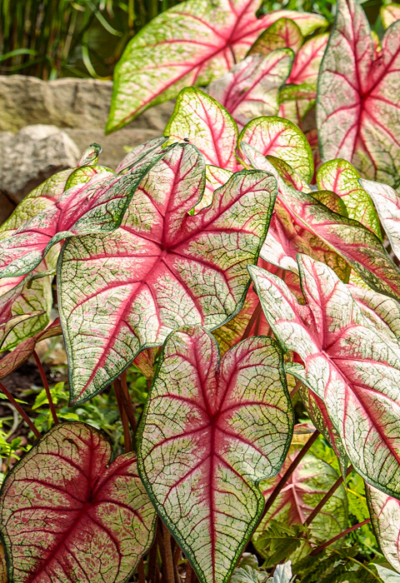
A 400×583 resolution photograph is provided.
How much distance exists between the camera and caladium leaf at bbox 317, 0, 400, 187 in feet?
3.85

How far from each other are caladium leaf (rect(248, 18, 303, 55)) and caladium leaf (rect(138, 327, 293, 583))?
1.04m

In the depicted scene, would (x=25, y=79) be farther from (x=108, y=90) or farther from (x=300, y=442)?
(x=300, y=442)

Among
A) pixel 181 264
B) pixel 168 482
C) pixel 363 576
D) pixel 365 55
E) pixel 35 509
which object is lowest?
pixel 363 576

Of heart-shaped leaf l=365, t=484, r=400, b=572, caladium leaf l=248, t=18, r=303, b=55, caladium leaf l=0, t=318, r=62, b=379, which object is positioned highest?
caladium leaf l=248, t=18, r=303, b=55

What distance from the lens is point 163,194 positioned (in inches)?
27.3

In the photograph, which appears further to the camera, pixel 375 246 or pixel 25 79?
pixel 25 79

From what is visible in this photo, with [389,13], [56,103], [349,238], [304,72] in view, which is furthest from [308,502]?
[56,103]

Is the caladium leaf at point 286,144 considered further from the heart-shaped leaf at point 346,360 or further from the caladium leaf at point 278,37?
the caladium leaf at point 278,37

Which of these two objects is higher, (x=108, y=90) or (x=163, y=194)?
(x=163, y=194)

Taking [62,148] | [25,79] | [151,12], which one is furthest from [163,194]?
[151,12]

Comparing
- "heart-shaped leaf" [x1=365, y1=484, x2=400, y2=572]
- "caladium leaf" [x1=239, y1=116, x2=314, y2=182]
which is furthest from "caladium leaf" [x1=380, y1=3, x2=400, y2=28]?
"heart-shaped leaf" [x1=365, y1=484, x2=400, y2=572]

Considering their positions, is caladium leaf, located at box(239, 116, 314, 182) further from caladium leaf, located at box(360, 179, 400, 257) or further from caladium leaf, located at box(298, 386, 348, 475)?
caladium leaf, located at box(298, 386, 348, 475)

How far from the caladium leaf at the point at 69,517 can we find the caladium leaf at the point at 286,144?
1.94 ft

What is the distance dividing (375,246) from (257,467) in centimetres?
39
